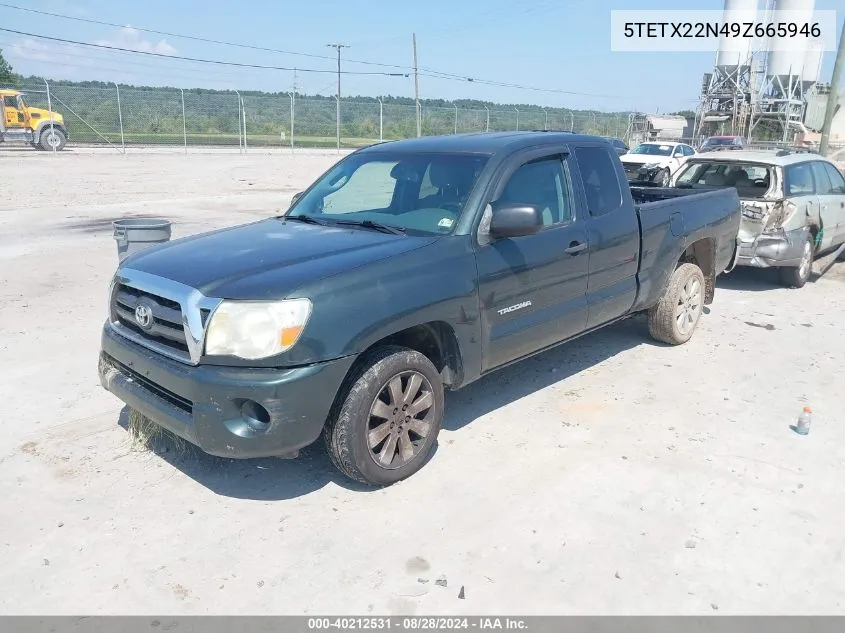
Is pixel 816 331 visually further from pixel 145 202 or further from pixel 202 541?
pixel 145 202

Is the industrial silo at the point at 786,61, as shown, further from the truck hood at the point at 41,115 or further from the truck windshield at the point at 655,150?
the truck hood at the point at 41,115

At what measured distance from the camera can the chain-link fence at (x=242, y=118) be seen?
34.3 metres

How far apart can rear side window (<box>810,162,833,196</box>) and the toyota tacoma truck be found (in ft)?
16.4

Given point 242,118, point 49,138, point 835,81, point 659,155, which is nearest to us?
point 835,81

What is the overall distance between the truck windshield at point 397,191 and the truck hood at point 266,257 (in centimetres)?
23

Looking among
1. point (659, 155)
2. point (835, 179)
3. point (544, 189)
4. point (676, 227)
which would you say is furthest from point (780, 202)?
point (659, 155)

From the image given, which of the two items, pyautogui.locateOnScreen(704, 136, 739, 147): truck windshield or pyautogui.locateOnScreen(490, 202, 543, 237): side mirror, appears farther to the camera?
pyautogui.locateOnScreen(704, 136, 739, 147): truck windshield

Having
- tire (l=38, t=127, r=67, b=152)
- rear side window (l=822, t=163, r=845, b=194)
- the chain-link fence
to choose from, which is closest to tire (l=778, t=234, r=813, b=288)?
rear side window (l=822, t=163, r=845, b=194)

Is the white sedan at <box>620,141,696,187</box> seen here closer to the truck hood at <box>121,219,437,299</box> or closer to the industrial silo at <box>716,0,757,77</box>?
the truck hood at <box>121,219,437,299</box>

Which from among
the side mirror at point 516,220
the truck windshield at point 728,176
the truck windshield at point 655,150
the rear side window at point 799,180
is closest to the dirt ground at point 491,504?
the side mirror at point 516,220

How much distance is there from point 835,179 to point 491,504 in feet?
28.4

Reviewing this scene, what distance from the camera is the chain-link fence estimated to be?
34344 millimetres

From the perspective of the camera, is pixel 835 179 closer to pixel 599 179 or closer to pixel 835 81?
pixel 599 179

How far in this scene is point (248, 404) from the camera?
11.3ft
